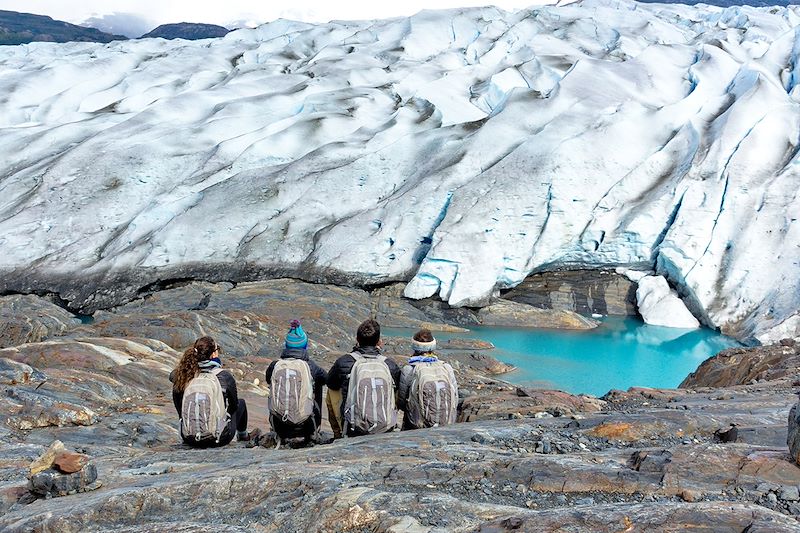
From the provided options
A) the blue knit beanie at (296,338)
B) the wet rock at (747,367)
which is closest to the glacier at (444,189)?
the wet rock at (747,367)

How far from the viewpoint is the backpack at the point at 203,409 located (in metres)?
5.27

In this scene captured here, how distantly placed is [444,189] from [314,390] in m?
21.2

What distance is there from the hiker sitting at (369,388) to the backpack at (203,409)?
0.98 m

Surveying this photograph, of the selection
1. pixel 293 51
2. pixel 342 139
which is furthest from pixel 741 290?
pixel 293 51

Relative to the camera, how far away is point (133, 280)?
82.6 feet

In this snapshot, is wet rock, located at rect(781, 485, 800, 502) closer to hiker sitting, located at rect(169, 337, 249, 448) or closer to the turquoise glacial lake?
hiker sitting, located at rect(169, 337, 249, 448)

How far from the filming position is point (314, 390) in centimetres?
575

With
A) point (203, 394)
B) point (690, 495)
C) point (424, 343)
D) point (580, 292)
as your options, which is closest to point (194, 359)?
point (203, 394)

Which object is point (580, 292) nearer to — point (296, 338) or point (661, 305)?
point (661, 305)

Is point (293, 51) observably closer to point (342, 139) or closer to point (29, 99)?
point (29, 99)

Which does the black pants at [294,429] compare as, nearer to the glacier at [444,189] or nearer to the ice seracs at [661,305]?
the glacier at [444,189]

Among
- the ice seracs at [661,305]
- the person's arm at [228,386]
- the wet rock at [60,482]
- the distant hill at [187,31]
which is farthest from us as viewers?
the distant hill at [187,31]

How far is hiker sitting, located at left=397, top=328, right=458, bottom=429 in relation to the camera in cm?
548

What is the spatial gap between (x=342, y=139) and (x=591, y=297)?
43.2 feet
